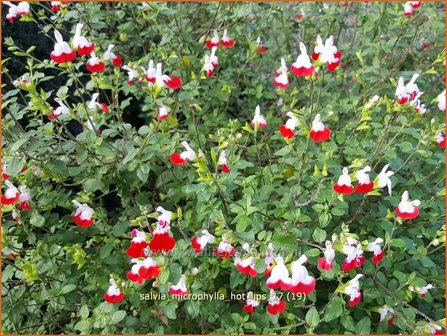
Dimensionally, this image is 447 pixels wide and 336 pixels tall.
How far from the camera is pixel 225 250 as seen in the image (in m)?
1.50

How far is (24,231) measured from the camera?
1752 millimetres

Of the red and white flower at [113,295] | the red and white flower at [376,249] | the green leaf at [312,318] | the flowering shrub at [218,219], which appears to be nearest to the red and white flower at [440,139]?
the flowering shrub at [218,219]

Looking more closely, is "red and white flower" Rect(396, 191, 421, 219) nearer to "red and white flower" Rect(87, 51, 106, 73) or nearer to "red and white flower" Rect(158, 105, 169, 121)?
"red and white flower" Rect(158, 105, 169, 121)

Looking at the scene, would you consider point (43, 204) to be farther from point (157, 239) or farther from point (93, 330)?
point (157, 239)

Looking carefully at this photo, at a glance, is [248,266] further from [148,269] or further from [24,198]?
[24,198]

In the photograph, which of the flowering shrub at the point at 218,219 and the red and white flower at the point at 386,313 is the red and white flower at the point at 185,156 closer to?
the flowering shrub at the point at 218,219

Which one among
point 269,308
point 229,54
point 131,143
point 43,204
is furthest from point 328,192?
point 229,54

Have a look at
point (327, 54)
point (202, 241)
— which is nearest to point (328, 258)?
point (202, 241)

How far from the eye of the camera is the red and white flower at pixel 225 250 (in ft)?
4.85

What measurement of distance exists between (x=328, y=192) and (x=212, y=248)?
17.3 inches

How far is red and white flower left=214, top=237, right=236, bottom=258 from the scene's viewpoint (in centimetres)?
148

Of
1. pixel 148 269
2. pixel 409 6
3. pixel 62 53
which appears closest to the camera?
pixel 148 269

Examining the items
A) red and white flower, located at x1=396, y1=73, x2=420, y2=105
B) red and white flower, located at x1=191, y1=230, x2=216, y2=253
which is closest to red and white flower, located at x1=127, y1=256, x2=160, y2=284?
red and white flower, located at x1=191, y1=230, x2=216, y2=253

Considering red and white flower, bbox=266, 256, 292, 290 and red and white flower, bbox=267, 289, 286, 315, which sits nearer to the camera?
red and white flower, bbox=266, 256, 292, 290
